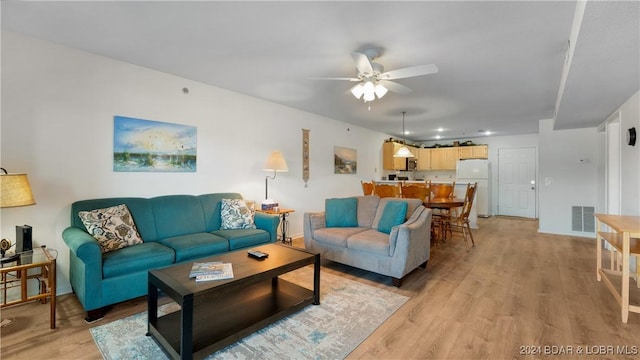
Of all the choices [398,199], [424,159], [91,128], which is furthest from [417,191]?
[91,128]

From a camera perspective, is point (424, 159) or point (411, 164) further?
point (424, 159)

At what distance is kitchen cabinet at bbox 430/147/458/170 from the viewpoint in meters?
8.36

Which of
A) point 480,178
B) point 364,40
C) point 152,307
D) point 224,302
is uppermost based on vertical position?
point 364,40

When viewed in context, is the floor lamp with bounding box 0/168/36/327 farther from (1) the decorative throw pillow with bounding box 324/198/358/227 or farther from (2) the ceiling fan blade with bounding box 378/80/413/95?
(2) the ceiling fan blade with bounding box 378/80/413/95

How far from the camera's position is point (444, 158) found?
335 inches

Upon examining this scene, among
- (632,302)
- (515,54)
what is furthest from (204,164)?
(632,302)

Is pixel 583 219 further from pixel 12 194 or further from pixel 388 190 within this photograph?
pixel 12 194

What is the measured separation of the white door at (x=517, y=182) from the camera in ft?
24.7

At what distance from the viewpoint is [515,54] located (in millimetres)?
2791

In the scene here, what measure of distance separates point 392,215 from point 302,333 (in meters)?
1.82

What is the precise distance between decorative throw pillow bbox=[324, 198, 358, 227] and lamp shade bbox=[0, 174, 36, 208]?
2.94 metres

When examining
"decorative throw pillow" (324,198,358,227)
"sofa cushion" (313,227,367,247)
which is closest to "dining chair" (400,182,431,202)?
"decorative throw pillow" (324,198,358,227)

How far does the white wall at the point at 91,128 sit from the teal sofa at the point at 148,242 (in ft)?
0.78

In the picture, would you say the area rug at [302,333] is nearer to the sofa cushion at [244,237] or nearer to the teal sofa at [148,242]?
A: the teal sofa at [148,242]
